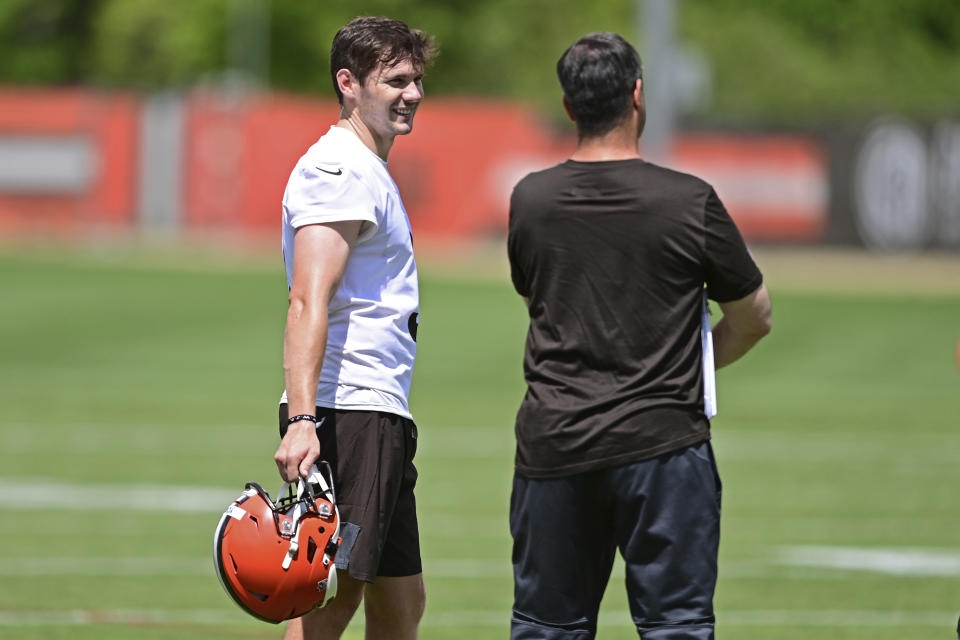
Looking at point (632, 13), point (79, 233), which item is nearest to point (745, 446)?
point (79, 233)

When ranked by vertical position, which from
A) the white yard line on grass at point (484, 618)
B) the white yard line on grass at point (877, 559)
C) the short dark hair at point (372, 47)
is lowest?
the white yard line on grass at point (877, 559)

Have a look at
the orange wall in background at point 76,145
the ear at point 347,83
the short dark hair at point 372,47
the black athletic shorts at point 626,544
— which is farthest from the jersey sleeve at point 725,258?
the orange wall in background at point 76,145

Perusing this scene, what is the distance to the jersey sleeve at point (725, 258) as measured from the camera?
15.4 ft

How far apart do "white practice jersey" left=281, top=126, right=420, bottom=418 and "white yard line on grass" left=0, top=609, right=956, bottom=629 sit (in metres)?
3.02

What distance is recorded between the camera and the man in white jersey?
16.1 ft

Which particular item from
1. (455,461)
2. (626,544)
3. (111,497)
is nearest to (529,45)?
(455,461)

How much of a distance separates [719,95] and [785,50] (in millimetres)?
2952

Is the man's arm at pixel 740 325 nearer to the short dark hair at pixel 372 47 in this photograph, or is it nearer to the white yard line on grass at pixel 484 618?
the short dark hair at pixel 372 47

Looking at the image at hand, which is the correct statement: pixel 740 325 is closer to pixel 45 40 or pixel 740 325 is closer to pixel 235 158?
pixel 235 158

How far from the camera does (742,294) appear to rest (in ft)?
15.9

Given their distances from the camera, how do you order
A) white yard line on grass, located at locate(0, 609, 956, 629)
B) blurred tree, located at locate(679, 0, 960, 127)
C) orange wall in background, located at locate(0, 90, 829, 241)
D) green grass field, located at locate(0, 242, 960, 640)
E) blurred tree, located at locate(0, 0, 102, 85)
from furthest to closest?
blurred tree, located at locate(0, 0, 102, 85) < blurred tree, located at locate(679, 0, 960, 127) < orange wall in background, located at locate(0, 90, 829, 241) < green grass field, located at locate(0, 242, 960, 640) < white yard line on grass, located at locate(0, 609, 956, 629)

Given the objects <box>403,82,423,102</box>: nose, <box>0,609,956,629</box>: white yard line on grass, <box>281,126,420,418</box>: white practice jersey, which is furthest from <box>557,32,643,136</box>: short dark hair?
<box>0,609,956,629</box>: white yard line on grass

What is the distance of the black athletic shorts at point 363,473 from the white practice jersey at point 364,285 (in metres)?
0.05

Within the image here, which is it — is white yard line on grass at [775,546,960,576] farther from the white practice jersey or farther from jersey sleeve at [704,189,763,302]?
the white practice jersey
